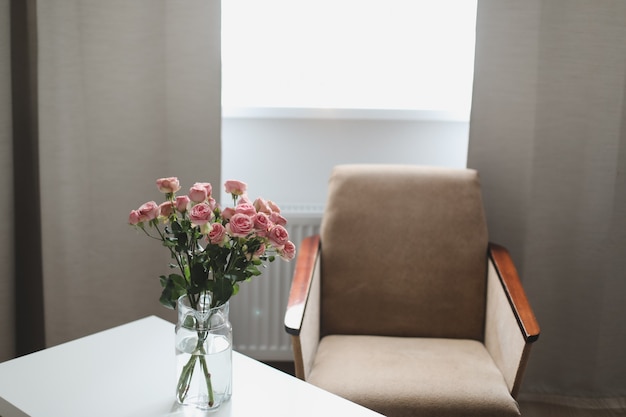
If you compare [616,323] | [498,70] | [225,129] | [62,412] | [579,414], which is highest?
[498,70]

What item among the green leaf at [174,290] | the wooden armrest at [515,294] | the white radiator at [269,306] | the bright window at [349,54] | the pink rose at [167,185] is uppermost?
the bright window at [349,54]

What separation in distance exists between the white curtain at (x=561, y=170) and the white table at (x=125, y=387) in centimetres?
122

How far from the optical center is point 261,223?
1.23 metres

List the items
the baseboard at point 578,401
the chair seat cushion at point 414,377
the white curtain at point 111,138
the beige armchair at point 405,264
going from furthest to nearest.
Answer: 1. the baseboard at point 578,401
2. the white curtain at point 111,138
3. the beige armchair at point 405,264
4. the chair seat cushion at point 414,377

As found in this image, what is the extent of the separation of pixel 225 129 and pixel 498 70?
3.29ft

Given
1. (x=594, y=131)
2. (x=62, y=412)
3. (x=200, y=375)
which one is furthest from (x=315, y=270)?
(x=594, y=131)

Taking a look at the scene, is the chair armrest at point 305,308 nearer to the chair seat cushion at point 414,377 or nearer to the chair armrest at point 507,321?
the chair seat cushion at point 414,377

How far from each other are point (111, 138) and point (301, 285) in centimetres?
95

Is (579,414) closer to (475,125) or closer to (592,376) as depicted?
(592,376)

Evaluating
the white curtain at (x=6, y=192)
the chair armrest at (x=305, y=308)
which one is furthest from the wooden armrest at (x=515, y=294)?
the white curtain at (x=6, y=192)

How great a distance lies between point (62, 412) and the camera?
52.3 inches

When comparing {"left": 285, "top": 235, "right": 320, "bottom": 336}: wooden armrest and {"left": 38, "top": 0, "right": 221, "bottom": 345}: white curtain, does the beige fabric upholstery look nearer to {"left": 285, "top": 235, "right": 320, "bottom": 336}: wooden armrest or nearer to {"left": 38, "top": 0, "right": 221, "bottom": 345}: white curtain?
{"left": 285, "top": 235, "right": 320, "bottom": 336}: wooden armrest

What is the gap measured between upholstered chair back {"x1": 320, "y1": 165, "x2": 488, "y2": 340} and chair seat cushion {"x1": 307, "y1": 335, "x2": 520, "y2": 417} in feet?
0.36

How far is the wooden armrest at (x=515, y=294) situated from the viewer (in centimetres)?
168
